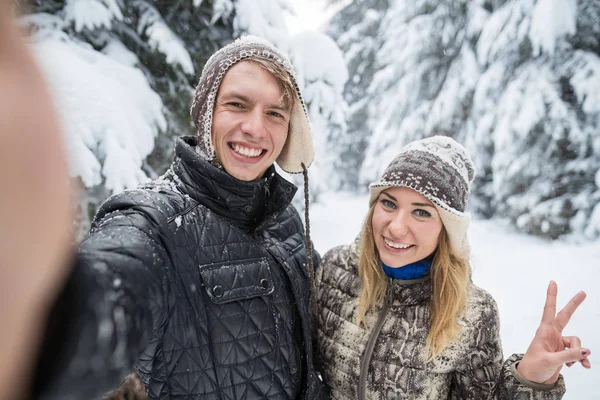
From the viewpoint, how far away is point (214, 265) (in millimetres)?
1401

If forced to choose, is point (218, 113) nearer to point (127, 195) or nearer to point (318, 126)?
point (127, 195)

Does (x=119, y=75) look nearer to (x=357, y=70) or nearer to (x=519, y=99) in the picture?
(x=519, y=99)

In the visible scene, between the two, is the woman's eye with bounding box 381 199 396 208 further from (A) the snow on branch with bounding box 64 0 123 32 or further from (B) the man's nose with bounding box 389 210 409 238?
(A) the snow on branch with bounding box 64 0 123 32

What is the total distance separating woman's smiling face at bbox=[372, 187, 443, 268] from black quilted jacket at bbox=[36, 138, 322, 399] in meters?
0.58

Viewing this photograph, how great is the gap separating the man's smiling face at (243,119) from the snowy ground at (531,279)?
218 cm

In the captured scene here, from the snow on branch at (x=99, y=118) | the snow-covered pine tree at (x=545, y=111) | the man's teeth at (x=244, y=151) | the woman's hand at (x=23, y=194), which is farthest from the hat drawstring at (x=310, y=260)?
the snow-covered pine tree at (x=545, y=111)

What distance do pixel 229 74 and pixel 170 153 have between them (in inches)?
131

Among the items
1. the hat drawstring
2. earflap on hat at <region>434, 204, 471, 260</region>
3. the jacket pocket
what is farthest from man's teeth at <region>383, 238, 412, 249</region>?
the jacket pocket

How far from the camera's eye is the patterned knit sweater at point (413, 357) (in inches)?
71.0

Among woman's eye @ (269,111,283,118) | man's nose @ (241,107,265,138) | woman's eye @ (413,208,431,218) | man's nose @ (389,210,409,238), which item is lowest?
man's nose @ (389,210,409,238)

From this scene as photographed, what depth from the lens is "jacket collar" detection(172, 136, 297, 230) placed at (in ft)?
4.87

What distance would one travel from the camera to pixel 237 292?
1.42 meters

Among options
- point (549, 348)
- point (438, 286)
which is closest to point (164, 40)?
point (438, 286)

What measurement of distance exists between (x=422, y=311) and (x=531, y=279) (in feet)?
17.5
